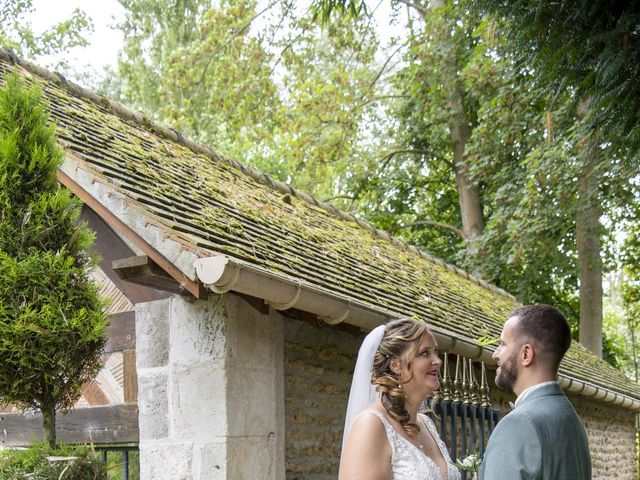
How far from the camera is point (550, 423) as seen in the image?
2793mm

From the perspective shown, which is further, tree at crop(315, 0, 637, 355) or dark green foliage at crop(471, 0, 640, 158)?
tree at crop(315, 0, 637, 355)

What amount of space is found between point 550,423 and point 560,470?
0.53ft

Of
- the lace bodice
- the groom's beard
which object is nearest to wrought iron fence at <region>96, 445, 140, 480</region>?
the lace bodice

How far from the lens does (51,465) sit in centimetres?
393

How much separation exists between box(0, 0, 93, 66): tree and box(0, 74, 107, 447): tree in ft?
62.7

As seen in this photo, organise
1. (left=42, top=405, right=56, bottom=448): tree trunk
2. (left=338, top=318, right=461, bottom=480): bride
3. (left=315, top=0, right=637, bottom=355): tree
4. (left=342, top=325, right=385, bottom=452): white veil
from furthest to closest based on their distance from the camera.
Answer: (left=315, top=0, right=637, bottom=355): tree, (left=42, top=405, right=56, bottom=448): tree trunk, (left=342, top=325, right=385, bottom=452): white veil, (left=338, top=318, right=461, bottom=480): bride

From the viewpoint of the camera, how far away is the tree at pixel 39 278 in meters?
3.95

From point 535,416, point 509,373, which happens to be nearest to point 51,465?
point 509,373

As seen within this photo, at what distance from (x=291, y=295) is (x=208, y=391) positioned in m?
0.76

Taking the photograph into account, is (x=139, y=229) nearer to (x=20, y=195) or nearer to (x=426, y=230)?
(x=20, y=195)

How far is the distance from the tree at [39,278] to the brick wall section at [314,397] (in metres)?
1.51

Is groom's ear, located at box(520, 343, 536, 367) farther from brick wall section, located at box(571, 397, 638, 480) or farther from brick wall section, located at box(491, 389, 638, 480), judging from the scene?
brick wall section, located at box(571, 397, 638, 480)

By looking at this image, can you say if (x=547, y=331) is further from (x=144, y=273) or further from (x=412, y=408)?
(x=144, y=273)

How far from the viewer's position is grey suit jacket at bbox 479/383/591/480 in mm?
2707
